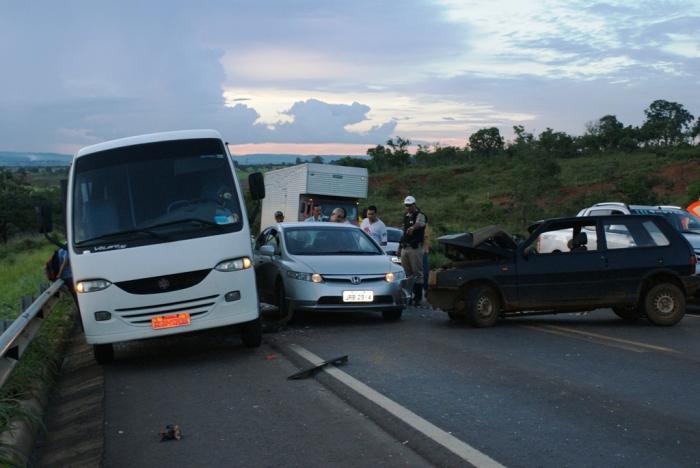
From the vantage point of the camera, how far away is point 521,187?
2080 inches

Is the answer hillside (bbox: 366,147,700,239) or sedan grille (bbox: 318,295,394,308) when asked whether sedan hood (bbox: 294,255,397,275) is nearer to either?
sedan grille (bbox: 318,295,394,308)

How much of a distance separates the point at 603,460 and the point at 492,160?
8140cm

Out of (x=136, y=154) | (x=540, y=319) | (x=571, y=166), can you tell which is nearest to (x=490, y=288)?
(x=540, y=319)

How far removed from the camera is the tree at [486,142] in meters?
94.9

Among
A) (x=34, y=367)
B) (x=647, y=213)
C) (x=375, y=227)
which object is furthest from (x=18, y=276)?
(x=647, y=213)

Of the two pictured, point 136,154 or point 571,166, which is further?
point 571,166

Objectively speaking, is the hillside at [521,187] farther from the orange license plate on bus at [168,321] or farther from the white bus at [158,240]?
the orange license plate on bus at [168,321]

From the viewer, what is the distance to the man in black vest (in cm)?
1559

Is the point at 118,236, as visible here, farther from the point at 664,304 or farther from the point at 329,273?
the point at 664,304

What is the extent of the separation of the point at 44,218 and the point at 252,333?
114 inches

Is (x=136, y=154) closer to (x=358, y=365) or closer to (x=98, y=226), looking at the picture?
(x=98, y=226)

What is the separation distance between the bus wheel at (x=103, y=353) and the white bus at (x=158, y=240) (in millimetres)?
16

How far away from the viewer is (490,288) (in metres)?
12.5

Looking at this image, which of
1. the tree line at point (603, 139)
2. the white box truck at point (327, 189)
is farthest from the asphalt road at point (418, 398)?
the tree line at point (603, 139)
